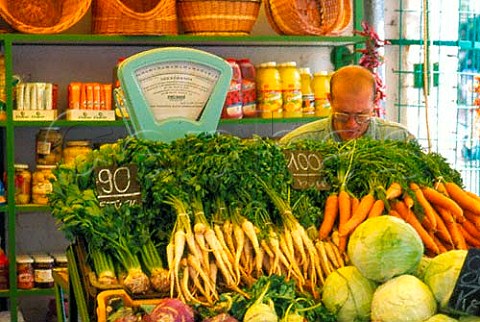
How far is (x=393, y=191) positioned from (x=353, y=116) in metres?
1.13

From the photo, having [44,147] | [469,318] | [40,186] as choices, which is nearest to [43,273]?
[40,186]

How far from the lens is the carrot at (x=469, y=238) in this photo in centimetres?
253

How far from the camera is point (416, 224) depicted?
2.45 m

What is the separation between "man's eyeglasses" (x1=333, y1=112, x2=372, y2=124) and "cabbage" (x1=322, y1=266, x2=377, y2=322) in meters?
1.49

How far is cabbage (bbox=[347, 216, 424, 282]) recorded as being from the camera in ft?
6.72

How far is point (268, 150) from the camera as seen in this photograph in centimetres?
242

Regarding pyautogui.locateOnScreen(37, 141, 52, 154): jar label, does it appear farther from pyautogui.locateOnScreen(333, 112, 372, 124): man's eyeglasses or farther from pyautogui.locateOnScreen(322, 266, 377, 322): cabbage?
pyautogui.locateOnScreen(322, 266, 377, 322): cabbage

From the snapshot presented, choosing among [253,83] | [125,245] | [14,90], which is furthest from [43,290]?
[125,245]

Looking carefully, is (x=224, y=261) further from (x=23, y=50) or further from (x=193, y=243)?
(x=23, y=50)

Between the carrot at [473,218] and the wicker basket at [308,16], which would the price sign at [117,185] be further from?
the wicker basket at [308,16]

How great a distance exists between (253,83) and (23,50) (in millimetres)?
1200

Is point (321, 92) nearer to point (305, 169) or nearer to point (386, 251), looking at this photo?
point (305, 169)

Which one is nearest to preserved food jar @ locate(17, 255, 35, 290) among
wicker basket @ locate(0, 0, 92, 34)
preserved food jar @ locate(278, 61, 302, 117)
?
wicker basket @ locate(0, 0, 92, 34)

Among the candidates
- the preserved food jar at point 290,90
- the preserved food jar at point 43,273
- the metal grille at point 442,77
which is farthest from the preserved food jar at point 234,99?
the metal grille at point 442,77
